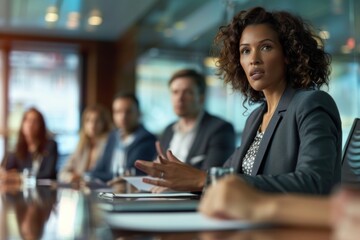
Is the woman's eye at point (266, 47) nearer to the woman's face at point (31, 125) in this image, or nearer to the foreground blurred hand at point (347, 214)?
the foreground blurred hand at point (347, 214)

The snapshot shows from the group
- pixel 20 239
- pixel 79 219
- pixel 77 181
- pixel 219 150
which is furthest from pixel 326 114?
pixel 77 181

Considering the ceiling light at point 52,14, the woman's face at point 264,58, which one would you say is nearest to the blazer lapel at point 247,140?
the woman's face at point 264,58

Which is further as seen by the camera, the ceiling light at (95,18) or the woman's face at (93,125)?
the ceiling light at (95,18)

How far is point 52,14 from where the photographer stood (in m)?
7.32

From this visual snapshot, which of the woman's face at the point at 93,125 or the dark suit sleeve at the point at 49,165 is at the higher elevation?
the woman's face at the point at 93,125

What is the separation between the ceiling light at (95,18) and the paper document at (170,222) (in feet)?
20.4

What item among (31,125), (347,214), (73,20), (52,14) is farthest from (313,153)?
(73,20)

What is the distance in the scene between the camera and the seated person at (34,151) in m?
4.00

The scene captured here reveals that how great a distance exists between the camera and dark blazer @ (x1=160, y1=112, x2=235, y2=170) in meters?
3.27

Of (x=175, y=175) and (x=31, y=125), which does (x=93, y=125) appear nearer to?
(x=31, y=125)

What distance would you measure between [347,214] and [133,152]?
10.7ft

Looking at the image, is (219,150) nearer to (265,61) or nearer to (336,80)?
(336,80)

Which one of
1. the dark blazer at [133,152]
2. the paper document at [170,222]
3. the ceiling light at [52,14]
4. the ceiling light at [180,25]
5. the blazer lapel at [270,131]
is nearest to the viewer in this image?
the paper document at [170,222]

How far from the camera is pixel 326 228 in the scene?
0.83 m
